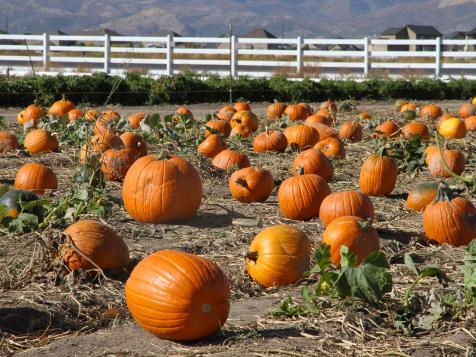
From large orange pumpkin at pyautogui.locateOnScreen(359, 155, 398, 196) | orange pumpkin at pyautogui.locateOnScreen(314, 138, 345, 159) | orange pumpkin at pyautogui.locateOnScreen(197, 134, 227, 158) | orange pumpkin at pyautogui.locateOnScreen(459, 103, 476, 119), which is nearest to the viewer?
large orange pumpkin at pyautogui.locateOnScreen(359, 155, 398, 196)

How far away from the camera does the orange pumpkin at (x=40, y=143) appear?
10.1 m

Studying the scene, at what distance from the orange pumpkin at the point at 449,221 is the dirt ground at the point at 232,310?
92 mm

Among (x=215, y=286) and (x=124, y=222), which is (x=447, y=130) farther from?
(x=215, y=286)

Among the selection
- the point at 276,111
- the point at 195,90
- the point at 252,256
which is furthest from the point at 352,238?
the point at 195,90

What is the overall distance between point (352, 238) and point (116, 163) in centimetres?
337

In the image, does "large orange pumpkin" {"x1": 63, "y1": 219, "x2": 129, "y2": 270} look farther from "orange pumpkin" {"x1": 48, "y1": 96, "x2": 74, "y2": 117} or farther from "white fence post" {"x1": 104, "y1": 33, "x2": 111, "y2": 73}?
"white fence post" {"x1": 104, "y1": 33, "x2": 111, "y2": 73}

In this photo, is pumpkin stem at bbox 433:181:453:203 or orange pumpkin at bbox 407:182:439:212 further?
orange pumpkin at bbox 407:182:439:212

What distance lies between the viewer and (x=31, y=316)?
4.71 m

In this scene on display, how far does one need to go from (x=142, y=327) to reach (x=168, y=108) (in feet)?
46.9

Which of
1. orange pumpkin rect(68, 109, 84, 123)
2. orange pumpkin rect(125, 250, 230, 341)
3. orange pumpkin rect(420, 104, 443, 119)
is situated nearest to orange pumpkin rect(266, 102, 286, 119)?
orange pumpkin rect(420, 104, 443, 119)

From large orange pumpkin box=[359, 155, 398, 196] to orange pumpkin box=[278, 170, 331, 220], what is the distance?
957mm

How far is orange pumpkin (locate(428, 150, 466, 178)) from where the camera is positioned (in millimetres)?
8805

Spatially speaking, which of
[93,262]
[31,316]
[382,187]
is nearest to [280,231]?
[93,262]

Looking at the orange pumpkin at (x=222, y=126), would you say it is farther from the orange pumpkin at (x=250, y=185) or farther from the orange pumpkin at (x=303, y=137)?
the orange pumpkin at (x=250, y=185)
